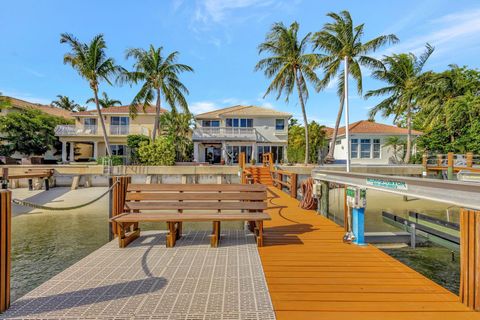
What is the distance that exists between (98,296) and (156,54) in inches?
1135

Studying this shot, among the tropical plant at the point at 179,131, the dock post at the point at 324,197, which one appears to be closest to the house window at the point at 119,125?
the tropical plant at the point at 179,131

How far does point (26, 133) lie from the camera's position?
103ft

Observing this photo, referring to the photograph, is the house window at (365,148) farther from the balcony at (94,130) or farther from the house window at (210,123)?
the balcony at (94,130)

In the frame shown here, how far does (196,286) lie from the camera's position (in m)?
3.40

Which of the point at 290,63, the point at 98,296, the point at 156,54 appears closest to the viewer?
the point at 98,296

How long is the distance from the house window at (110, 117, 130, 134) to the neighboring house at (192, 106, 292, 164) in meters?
8.53

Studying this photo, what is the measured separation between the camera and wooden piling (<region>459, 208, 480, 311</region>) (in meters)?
2.71

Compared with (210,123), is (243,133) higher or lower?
lower

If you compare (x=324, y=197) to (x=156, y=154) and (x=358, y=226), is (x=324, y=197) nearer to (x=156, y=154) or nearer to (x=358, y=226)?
(x=358, y=226)

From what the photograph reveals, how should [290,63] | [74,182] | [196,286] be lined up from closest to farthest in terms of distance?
1. [196,286]
2. [74,182]
3. [290,63]

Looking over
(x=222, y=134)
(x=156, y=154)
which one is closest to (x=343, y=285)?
(x=156, y=154)

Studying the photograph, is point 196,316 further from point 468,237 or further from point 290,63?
point 290,63

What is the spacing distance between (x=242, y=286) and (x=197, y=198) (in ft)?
6.92

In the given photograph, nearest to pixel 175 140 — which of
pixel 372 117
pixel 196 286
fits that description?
pixel 372 117
